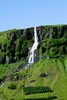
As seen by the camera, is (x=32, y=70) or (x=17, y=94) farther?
(x=32, y=70)

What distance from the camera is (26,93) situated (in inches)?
6156

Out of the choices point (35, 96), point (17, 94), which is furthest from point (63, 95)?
point (17, 94)

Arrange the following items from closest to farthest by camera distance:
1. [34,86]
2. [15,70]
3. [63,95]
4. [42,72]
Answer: [63,95]
[34,86]
[42,72]
[15,70]

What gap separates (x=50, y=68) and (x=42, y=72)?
7.55 metres

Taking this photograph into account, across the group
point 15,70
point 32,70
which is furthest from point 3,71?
point 32,70

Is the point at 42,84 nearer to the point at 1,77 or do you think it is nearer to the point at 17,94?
A: the point at 17,94

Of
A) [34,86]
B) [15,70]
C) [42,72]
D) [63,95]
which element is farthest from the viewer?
[15,70]

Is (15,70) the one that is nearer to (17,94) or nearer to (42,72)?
(42,72)

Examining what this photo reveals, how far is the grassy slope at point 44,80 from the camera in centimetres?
15400

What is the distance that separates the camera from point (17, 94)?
15750cm

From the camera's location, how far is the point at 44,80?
17150 cm

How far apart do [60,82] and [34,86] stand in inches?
627

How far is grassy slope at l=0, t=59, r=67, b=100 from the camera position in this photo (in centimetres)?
15400

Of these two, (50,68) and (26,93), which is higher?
(50,68)
